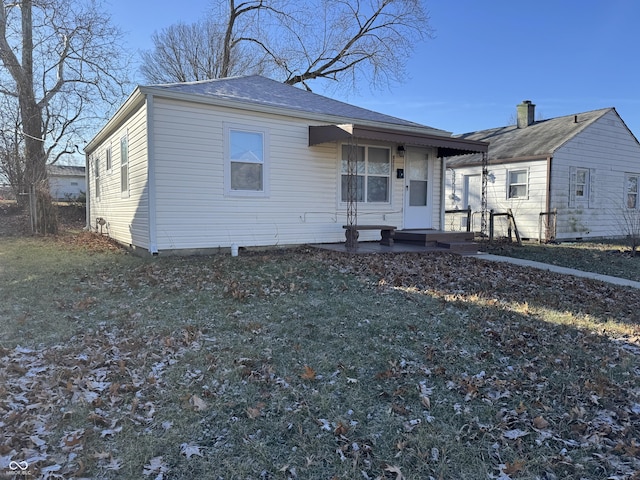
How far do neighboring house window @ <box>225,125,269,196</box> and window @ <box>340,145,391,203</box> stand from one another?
2.08 metres

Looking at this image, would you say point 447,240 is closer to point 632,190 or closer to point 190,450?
point 190,450

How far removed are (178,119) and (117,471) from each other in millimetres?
7188

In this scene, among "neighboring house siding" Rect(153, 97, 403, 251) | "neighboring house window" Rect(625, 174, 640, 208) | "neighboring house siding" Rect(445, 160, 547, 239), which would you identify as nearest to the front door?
"neighboring house siding" Rect(153, 97, 403, 251)

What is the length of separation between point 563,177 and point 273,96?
10.8 meters

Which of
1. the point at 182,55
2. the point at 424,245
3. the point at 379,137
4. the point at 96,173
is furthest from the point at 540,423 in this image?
the point at 182,55

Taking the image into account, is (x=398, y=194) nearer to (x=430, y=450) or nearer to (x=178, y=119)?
(x=178, y=119)

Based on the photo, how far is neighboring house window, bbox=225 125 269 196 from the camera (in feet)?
29.0

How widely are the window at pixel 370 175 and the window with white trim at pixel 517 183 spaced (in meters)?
7.14

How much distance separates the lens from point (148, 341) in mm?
4059

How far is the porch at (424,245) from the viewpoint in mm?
9261

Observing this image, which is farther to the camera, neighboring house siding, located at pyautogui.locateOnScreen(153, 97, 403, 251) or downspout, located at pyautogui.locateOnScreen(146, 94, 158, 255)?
neighboring house siding, located at pyautogui.locateOnScreen(153, 97, 403, 251)

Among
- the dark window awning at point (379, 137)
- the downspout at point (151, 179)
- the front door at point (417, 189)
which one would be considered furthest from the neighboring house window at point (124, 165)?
the front door at point (417, 189)

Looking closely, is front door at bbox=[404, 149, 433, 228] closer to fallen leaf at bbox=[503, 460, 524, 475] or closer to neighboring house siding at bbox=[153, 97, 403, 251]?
neighboring house siding at bbox=[153, 97, 403, 251]

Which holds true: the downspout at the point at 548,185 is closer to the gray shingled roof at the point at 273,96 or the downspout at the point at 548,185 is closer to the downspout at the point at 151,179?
the gray shingled roof at the point at 273,96
